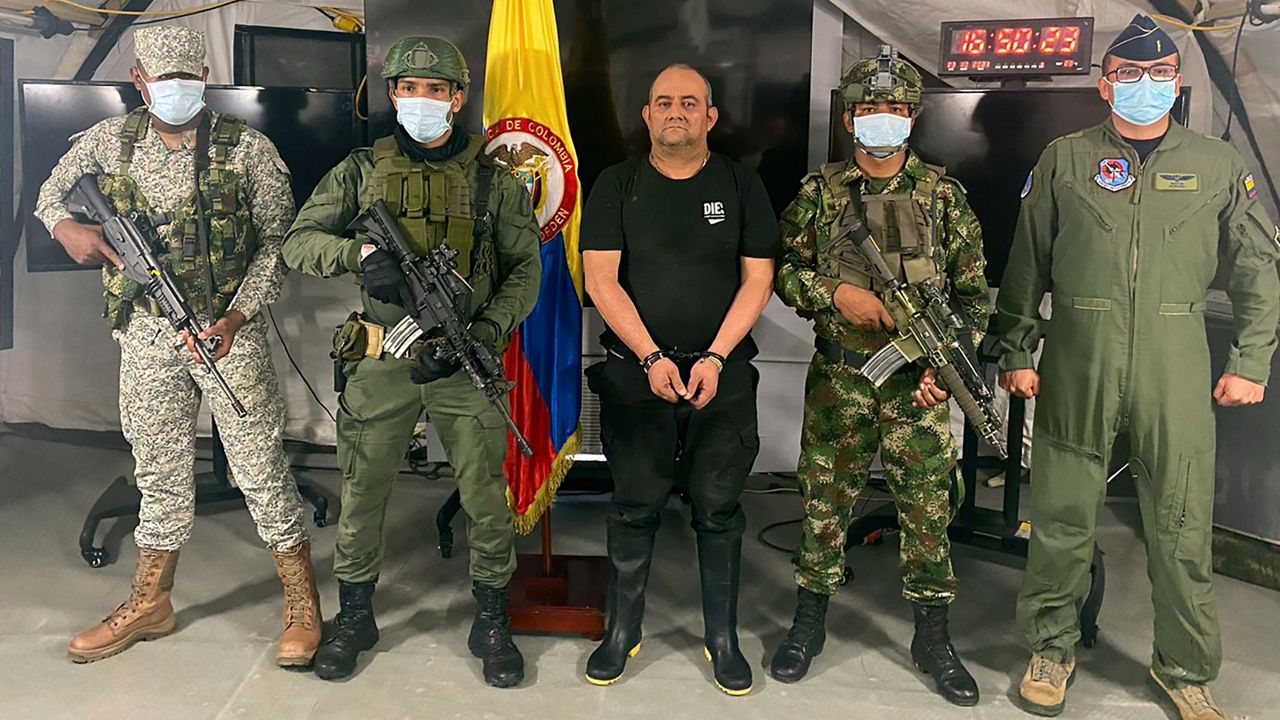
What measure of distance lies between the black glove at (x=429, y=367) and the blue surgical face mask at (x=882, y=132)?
1278mm

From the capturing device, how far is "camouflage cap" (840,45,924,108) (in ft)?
9.04

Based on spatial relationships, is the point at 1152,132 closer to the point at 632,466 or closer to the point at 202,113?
the point at 632,466

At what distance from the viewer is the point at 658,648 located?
10.8ft

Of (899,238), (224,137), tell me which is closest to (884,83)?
(899,238)

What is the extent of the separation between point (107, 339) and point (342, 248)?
3.06m

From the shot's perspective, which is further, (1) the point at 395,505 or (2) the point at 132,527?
(1) the point at 395,505

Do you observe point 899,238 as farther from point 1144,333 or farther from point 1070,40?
point 1070,40

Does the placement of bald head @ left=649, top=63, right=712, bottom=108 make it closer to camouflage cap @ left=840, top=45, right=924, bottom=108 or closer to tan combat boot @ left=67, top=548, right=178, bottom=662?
camouflage cap @ left=840, top=45, right=924, bottom=108

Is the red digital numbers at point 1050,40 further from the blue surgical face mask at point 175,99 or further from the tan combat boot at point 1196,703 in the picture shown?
the blue surgical face mask at point 175,99

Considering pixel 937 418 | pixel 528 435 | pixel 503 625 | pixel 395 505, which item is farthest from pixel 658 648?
pixel 395 505

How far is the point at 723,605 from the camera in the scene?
3.04 metres

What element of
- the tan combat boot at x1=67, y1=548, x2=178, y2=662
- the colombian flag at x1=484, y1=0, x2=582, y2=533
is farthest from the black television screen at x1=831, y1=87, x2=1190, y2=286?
the tan combat boot at x1=67, y1=548, x2=178, y2=662

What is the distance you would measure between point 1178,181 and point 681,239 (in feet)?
4.29

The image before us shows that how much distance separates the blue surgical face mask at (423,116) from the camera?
9.26 feet
